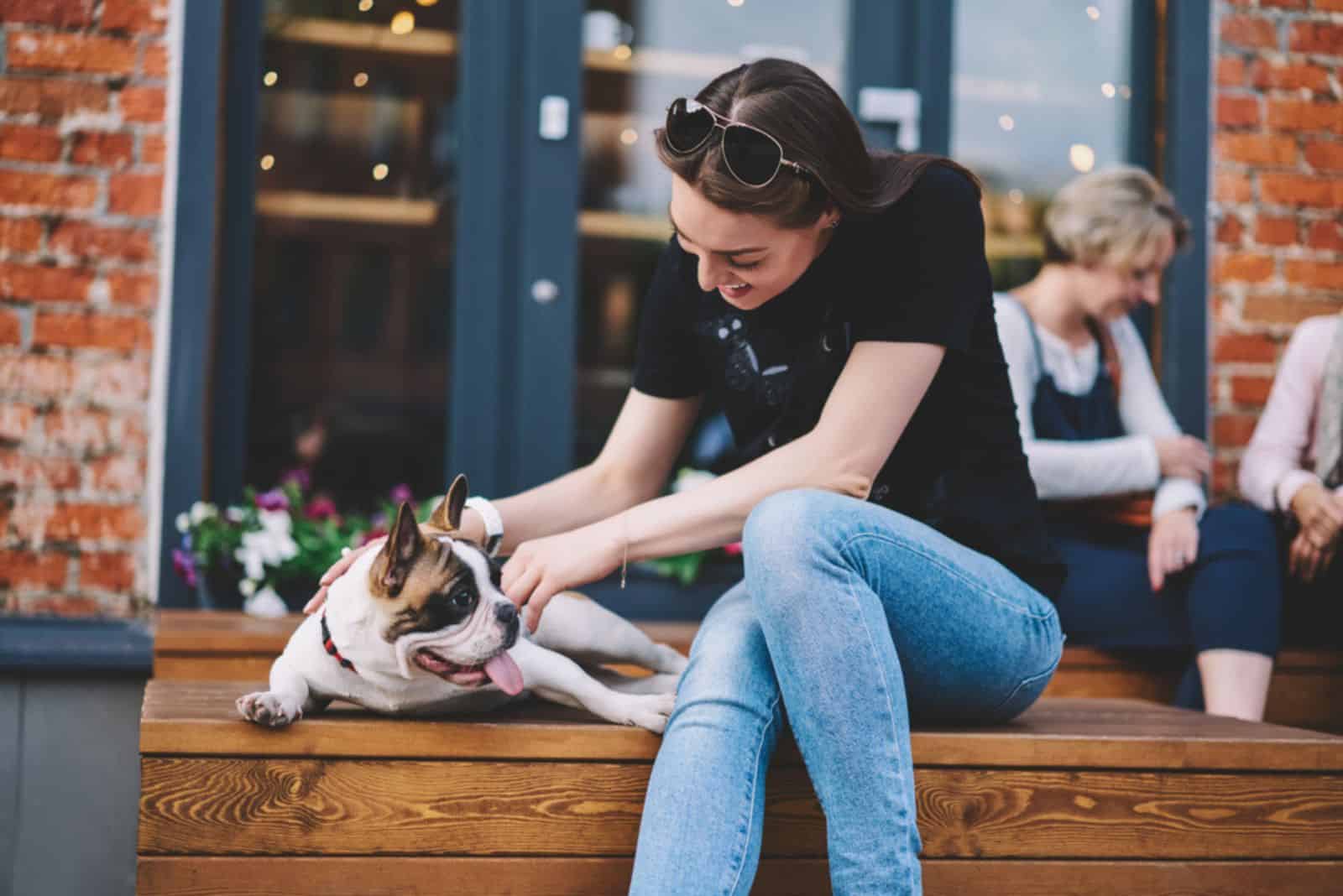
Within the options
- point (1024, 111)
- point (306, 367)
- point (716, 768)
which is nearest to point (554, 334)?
point (306, 367)

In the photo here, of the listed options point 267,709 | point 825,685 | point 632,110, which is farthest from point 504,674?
point 632,110

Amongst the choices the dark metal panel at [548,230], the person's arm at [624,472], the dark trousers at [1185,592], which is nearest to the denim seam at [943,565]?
the person's arm at [624,472]

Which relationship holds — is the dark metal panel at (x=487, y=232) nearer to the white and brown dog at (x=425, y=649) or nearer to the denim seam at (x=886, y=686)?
the white and brown dog at (x=425, y=649)

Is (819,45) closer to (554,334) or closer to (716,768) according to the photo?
(554,334)

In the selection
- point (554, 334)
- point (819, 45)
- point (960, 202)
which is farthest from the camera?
point (819, 45)

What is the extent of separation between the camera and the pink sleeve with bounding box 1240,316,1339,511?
313 cm

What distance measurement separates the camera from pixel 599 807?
6.48 ft

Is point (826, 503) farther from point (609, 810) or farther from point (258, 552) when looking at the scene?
point (258, 552)

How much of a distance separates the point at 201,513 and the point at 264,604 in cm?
26

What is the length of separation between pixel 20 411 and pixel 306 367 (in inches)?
28.4

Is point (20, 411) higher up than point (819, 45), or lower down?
lower down

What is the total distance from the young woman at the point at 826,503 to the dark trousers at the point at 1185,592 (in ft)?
2.81

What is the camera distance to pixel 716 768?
174 centimetres

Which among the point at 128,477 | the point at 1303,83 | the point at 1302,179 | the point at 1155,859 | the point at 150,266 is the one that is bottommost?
the point at 1155,859
